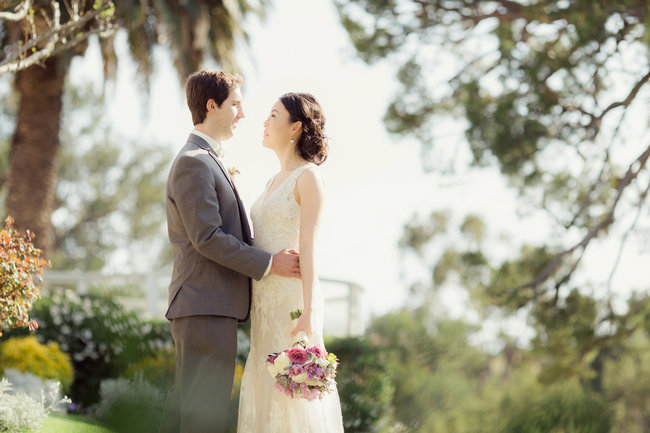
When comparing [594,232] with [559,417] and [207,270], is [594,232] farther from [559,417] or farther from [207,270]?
[207,270]

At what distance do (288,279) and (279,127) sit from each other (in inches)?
30.0

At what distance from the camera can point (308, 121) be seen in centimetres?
372

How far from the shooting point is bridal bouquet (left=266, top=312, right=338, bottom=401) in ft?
10.7

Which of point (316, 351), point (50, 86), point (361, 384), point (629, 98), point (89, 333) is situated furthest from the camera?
point (50, 86)

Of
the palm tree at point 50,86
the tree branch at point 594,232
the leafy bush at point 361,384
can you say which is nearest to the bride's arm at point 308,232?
the leafy bush at point 361,384

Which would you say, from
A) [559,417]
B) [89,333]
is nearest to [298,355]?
[559,417]

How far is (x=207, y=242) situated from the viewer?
339 centimetres

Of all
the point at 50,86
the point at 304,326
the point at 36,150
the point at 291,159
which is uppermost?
the point at 50,86

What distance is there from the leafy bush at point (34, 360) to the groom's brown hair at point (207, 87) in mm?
3743

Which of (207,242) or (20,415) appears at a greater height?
(207,242)

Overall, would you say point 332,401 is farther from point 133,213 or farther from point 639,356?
Result: point 133,213

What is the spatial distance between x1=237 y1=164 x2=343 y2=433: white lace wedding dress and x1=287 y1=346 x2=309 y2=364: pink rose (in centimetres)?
25

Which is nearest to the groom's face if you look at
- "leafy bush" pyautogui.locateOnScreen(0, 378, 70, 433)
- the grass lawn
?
"leafy bush" pyautogui.locateOnScreen(0, 378, 70, 433)

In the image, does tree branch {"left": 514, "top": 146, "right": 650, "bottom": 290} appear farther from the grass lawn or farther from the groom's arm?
the groom's arm
